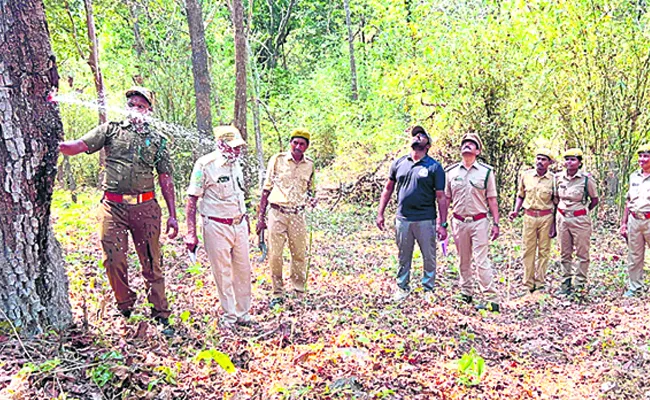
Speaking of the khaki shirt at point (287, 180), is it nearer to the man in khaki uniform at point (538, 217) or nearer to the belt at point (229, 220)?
the belt at point (229, 220)

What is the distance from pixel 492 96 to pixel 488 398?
7.05 meters

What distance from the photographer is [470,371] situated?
3.80 metres

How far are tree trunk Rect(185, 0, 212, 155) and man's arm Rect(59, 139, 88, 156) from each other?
585 cm

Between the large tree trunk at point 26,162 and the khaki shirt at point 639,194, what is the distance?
21.1ft

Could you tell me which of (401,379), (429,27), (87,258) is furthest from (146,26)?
(401,379)

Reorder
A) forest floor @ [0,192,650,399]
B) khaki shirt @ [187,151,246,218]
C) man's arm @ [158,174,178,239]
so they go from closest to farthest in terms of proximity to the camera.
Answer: forest floor @ [0,192,650,399] → man's arm @ [158,174,178,239] → khaki shirt @ [187,151,246,218]

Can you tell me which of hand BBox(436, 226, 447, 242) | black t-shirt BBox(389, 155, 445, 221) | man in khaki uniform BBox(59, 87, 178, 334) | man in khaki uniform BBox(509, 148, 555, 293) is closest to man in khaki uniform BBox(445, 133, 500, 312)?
hand BBox(436, 226, 447, 242)

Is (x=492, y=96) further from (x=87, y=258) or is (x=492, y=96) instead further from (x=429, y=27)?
(x=87, y=258)

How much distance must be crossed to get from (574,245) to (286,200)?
12.6ft

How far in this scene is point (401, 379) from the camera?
3.60m

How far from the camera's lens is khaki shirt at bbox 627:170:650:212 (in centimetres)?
634

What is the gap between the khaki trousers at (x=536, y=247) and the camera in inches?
262

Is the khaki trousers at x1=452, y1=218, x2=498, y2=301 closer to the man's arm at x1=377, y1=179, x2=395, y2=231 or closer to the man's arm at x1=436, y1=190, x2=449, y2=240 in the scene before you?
the man's arm at x1=436, y1=190, x2=449, y2=240

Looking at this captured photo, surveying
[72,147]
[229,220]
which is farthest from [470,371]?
[72,147]
